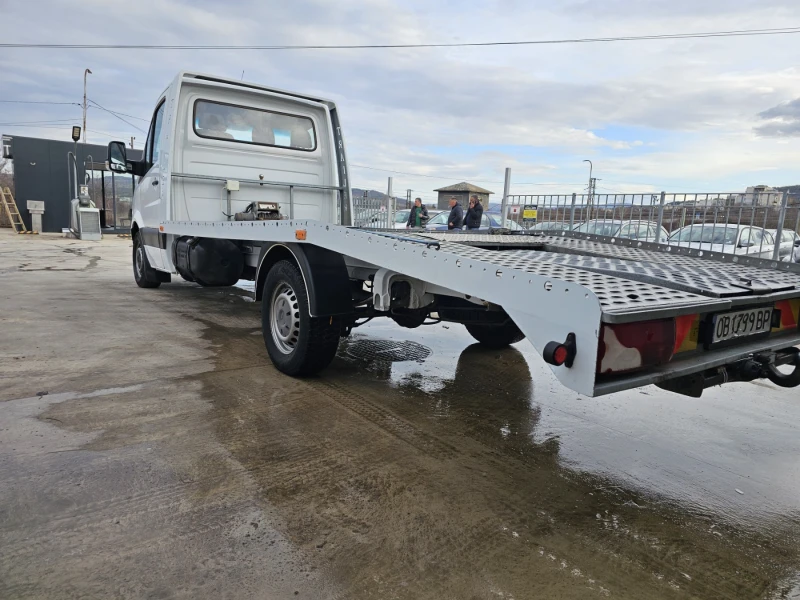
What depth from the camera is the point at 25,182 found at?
2248 cm

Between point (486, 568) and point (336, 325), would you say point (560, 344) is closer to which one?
point (486, 568)

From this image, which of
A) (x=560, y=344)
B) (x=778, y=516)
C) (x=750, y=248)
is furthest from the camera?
(x=750, y=248)

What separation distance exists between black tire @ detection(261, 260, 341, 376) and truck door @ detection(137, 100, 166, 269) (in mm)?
2790

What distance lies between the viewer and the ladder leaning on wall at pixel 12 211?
22.5m

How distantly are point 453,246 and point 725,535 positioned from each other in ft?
6.12

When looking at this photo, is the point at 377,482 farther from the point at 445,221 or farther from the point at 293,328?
the point at 445,221

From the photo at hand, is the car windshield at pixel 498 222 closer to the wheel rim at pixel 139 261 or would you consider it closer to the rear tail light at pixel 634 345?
the wheel rim at pixel 139 261

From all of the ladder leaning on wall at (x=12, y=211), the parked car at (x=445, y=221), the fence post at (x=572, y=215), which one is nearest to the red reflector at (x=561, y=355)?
the fence post at (x=572, y=215)

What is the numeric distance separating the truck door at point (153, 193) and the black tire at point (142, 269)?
736mm

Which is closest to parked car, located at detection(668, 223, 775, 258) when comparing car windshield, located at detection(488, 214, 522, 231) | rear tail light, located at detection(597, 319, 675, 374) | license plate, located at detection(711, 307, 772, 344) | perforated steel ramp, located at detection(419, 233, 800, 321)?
car windshield, located at detection(488, 214, 522, 231)

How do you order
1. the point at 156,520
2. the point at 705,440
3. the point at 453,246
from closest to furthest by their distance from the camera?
the point at 156,520 < the point at 453,246 < the point at 705,440

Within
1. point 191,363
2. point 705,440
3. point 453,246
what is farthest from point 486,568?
point 191,363

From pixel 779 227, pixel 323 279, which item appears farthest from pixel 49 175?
pixel 779 227

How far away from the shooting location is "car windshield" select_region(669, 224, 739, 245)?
7941 millimetres
